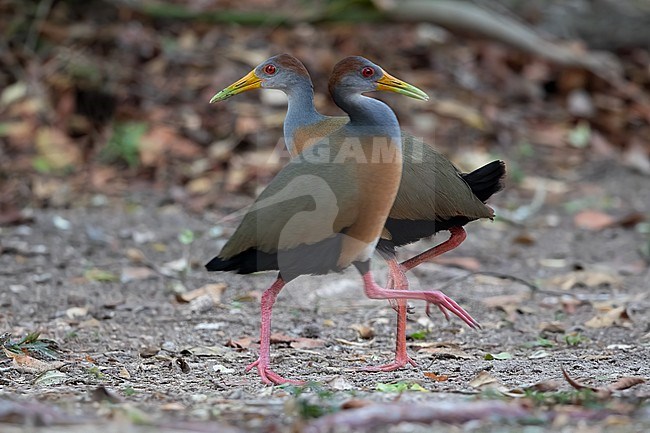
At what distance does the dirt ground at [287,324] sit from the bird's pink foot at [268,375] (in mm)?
46

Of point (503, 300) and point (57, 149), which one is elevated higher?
point (57, 149)

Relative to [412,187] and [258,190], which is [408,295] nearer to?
[412,187]

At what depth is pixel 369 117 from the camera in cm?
427

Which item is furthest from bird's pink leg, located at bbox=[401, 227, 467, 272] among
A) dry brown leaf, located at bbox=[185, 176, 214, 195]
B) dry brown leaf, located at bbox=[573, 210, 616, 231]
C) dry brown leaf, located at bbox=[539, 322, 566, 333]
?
dry brown leaf, located at bbox=[185, 176, 214, 195]

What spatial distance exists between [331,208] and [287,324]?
146 cm

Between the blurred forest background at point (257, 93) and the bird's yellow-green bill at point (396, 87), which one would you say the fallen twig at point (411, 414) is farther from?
A: the blurred forest background at point (257, 93)

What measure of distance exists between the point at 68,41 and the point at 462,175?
240 inches

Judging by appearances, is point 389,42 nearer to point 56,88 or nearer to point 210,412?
point 56,88

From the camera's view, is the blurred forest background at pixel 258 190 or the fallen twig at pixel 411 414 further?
the blurred forest background at pixel 258 190

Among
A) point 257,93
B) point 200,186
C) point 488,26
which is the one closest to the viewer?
point 200,186

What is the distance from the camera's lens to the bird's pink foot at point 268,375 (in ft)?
13.5

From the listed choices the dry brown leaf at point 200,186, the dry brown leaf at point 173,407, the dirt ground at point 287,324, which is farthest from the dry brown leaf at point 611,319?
the dry brown leaf at point 200,186

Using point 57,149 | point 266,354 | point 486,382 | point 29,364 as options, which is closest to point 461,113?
point 57,149

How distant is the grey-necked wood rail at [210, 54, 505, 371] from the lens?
15.1 ft
